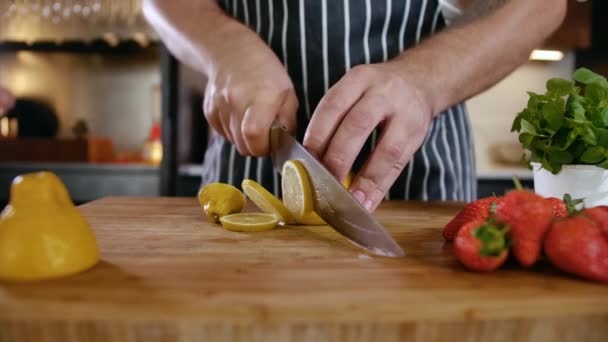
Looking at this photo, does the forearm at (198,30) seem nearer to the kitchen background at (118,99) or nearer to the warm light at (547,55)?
the kitchen background at (118,99)

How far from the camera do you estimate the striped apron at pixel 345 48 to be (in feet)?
4.00

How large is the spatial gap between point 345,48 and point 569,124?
528 millimetres

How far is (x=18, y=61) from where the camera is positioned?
2.94m

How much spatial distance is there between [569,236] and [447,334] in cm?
19

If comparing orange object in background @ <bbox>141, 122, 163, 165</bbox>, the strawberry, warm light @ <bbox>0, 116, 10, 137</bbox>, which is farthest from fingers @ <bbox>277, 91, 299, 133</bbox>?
warm light @ <bbox>0, 116, 10, 137</bbox>

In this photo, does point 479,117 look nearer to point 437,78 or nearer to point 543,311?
point 437,78

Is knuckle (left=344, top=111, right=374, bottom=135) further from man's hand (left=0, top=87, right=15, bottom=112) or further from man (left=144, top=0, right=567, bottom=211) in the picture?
man's hand (left=0, top=87, right=15, bottom=112)

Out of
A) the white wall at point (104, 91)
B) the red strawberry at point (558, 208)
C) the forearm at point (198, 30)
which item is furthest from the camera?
the white wall at point (104, 91)

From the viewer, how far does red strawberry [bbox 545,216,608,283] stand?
57 centimetres

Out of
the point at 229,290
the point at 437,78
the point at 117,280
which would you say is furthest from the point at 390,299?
the point at 437,78

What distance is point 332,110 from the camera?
0.85 meters

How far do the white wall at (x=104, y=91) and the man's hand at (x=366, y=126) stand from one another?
2.21 m

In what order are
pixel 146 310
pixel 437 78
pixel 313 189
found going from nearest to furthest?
1. pixel 146 310
2. pixel 313 189
3. pixel 437 78

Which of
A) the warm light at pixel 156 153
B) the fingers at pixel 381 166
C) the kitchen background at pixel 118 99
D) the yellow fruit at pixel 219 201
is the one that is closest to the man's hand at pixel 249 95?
the yellow fruit at pixel 219 201
